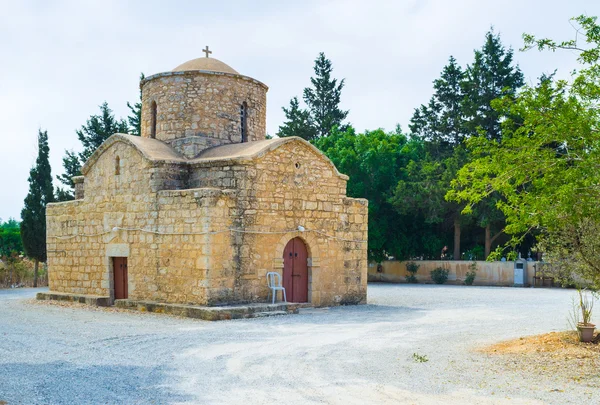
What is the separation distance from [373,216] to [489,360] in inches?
806

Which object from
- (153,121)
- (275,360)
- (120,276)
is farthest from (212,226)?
(275,360)

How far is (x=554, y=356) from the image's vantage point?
27.6ft

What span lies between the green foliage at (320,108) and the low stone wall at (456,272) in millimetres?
13918

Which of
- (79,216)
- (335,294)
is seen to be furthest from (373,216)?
(79,216)

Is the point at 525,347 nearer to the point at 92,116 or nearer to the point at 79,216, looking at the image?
the point at 79,216

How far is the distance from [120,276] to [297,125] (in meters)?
25.6

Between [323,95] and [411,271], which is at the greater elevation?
[323,95]

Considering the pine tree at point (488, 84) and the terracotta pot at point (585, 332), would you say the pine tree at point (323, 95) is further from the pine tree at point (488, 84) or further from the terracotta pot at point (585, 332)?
the terracotta pot at point (585, 332)

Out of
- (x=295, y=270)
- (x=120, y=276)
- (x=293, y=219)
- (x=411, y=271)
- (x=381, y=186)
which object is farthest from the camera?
(x=381, y=186)

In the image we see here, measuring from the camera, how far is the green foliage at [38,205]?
25.7 m

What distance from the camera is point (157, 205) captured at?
48.4ft

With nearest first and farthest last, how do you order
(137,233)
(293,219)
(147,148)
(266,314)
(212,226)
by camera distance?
(212,226) → (266,314) → (293,219) → (137,233) → (147,148)

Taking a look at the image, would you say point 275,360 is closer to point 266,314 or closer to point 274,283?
point 266,314

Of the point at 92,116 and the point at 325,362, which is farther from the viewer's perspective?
the point at 92,116
